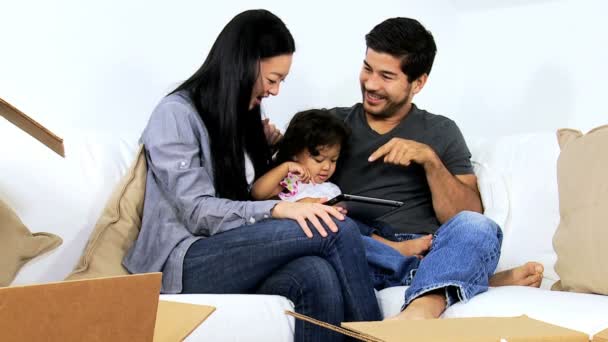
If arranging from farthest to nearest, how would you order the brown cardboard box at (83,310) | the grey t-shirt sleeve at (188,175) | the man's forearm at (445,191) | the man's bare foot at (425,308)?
the man's forearm at (445,191) < the grey t-shirt sleeve at (188,175) < the man's bare foot at (425,308) < the brown cardboard box at (83,310)

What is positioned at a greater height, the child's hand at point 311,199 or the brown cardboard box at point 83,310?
the brown cardboard box at point 83,310

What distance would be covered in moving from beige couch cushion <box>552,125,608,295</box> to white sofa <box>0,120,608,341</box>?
0.07m

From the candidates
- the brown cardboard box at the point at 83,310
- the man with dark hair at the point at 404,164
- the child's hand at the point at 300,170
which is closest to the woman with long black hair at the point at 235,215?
the child's hand at the point at 300,170

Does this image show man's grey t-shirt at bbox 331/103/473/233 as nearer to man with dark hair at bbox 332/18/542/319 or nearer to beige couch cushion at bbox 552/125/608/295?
man with dark hair at bbox 332/18/542/319

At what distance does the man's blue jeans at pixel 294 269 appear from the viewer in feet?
5.24

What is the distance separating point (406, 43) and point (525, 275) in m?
0.73

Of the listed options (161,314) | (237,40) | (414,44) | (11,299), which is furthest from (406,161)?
(11,299)

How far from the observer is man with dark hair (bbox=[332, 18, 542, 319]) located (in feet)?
6.18

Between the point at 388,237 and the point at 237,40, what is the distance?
65 cm

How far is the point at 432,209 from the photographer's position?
2.18 meters

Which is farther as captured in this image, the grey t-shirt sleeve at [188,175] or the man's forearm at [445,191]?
the man's forearm at [445,191]

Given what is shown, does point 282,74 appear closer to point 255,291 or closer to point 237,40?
point 237,40

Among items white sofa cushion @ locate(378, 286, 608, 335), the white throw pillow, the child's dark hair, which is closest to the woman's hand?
white sofa cushion @ locate(378, 286, 608, 335)

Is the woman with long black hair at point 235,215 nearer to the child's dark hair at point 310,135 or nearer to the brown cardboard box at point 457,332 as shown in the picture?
the child's dark hair at point 310,135
